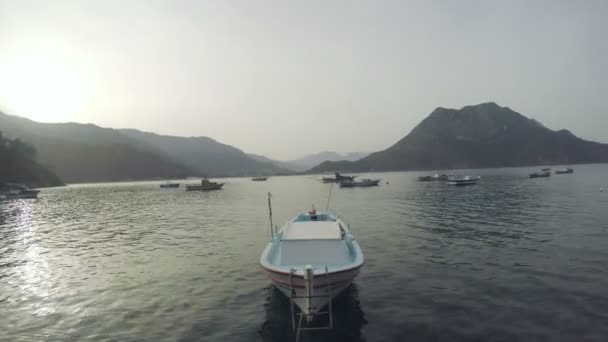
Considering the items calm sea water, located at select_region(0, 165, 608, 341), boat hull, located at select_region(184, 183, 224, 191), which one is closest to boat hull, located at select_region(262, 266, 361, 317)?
calm sea water, located at select_region(0, 165, 608, 341)

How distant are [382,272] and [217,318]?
32.6 feet

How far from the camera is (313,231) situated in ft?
53.4

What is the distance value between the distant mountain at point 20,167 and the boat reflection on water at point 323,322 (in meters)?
183

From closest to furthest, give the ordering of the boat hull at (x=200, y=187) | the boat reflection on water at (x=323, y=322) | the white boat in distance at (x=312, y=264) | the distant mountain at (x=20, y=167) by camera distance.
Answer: the boat reflection on water at (x=323, y=322) → the white boat in distance at (x=312, y=264) → the boat hull at (x=200, y=187) → the distant mountain at (x=20, y=167)

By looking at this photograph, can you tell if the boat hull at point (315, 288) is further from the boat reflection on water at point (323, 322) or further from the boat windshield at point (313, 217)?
the boat windshield at point (313, 217)

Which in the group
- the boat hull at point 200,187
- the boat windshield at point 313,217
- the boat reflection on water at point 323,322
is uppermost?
the boat windshield at point 313,217

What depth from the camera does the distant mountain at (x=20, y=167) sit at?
152250 millimetres

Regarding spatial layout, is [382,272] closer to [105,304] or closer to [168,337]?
[168,337]

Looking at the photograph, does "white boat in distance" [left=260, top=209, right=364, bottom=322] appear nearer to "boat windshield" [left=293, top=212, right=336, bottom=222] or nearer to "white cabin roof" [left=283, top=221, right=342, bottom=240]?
"white cabin roof" [left=283, top=221, right=342, bottom=240]

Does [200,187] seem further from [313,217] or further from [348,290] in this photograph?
[348,290]

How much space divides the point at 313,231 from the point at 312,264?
6.30 feet

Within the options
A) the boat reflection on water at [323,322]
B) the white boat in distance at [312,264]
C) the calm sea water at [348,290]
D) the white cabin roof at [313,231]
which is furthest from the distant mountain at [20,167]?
the boat reflection on water at [323,322]

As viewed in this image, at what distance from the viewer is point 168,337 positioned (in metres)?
12.2

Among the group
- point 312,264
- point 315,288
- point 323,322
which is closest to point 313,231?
point 312,264
